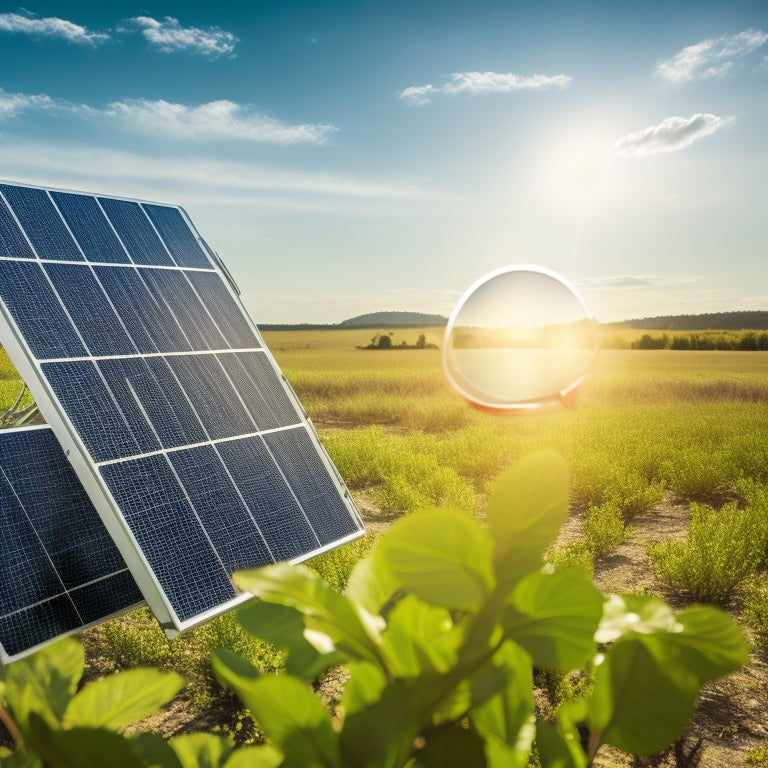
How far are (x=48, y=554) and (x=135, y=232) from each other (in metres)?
2.55

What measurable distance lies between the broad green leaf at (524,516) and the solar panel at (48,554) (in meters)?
3.56

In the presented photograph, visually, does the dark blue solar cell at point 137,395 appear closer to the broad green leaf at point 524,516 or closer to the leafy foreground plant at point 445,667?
the leafy foreground plant at point 445,667

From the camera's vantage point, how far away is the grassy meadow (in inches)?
204

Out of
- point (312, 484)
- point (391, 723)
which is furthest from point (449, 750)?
point (312, 484)

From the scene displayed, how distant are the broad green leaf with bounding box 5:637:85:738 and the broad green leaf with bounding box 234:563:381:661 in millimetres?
185

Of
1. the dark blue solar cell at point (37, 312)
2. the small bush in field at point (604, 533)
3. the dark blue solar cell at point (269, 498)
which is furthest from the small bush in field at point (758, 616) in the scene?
the dark blue solar cell at point (37, 312)

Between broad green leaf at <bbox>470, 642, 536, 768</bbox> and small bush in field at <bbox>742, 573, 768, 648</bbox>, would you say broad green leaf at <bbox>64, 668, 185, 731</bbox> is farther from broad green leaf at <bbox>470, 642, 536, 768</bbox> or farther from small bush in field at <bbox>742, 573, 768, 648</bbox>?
small bush in field at <bbox>742, 573, 768, 648</bbox>

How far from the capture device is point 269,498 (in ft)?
13.4

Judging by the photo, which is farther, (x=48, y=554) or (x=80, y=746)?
(x=48, y=554)

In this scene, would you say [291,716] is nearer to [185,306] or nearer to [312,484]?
[312,484]

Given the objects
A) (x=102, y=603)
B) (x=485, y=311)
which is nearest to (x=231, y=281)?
(x=102, y=603)

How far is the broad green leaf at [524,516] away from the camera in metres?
0.38

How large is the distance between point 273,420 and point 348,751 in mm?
4253

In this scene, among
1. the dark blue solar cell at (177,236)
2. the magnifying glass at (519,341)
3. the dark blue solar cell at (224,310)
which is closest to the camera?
the magnifying glass at (519,341)
